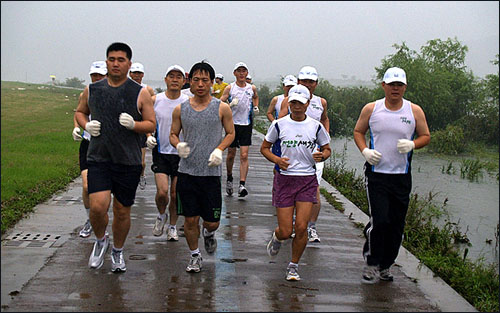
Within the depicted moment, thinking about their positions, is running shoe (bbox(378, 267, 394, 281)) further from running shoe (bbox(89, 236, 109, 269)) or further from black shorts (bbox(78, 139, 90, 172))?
black shorts (bbox(78, 139, 90, 172))

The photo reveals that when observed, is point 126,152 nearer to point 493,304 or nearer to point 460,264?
point 493,304

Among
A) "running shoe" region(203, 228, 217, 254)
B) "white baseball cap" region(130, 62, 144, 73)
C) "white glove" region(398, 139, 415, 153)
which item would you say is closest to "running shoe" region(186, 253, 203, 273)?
"running shoe" region(203, 228, 217, 254)

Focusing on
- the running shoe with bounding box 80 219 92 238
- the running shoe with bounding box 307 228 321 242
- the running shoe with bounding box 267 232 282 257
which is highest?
the running shoe with bounding box 267 232 282 257

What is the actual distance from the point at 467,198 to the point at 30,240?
10105mm

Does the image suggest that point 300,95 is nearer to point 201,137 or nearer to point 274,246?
point 201,137

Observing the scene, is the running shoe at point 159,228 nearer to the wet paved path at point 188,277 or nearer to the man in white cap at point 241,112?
the wet paved path at point 188,277

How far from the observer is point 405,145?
5.93 m

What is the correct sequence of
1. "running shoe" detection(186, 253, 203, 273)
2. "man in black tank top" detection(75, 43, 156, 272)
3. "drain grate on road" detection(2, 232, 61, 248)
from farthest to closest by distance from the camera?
"drain grate on road" detection(2, 232, 61, 248) < "running shoe" detection(186, 253, 203, 273) < "man in black tank top" detection(75, 43, 156, 272)

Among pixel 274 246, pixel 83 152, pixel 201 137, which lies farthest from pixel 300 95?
pixel 83 152

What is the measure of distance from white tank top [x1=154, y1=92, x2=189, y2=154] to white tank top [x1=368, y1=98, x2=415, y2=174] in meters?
2.50

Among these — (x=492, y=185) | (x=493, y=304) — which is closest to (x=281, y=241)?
(x=493, y=304)

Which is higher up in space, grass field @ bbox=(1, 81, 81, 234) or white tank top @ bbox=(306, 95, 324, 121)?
white tank top @ bbox=(306, 95, 324, 121)

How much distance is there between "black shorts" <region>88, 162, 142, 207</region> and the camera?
19.5 ft

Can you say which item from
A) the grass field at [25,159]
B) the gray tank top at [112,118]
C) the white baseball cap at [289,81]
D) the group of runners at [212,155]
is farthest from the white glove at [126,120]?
the white baseball cap at [289,81]
